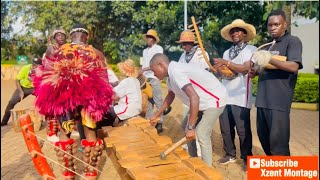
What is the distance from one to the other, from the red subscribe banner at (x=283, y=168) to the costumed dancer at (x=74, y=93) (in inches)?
61.6

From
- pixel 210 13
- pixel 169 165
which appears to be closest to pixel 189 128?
pixel 169 165

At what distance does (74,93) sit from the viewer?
3117 millimetres

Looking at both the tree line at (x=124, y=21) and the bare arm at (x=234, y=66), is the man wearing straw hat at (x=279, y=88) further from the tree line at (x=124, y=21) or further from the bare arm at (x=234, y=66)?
the tree line at (x=124, y=21)

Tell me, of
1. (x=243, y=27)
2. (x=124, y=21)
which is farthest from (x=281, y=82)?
(x=124, y=21)

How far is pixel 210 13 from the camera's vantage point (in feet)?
49.4

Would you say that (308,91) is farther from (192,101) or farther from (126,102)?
(192,101)

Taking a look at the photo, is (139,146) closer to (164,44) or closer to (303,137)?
(303,137)

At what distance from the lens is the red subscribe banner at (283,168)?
84.9 inches

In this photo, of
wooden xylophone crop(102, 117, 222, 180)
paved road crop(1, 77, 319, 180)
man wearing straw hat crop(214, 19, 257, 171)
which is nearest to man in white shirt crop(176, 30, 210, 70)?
man wearing straw hat crop(214, 19, 257, 171)

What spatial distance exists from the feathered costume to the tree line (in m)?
10.2

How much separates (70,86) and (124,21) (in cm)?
1807

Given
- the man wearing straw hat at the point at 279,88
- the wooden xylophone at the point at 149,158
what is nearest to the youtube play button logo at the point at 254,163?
the wooden xylophone at the point at 149,158

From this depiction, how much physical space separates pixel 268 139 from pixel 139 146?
128 cm

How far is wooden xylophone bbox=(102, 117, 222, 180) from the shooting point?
2562 mm
